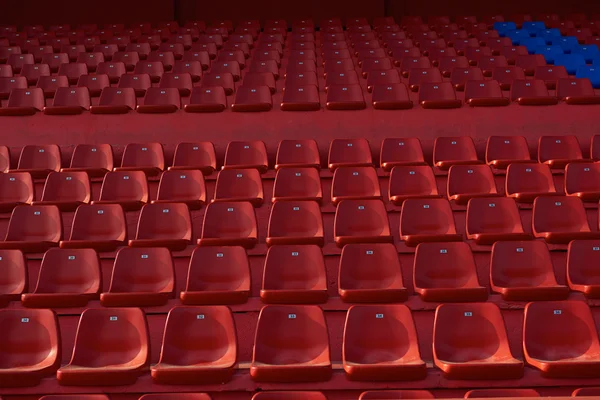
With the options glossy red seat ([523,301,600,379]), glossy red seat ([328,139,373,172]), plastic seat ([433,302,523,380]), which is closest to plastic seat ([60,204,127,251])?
glossy red seat ([328,139,373,172])

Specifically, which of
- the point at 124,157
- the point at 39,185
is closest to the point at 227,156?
the point at 124,157

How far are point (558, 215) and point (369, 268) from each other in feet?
2.73

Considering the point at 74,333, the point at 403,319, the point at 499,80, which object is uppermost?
the point at 499,80

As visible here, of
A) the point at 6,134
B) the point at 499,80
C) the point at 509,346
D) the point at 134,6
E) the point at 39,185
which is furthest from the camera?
the point at 134,6

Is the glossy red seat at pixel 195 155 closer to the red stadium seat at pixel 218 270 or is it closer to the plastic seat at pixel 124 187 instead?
the plastic seat at pixel 124 187

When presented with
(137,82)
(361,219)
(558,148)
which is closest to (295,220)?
(361,219)

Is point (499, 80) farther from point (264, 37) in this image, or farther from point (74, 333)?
point (74, 333)

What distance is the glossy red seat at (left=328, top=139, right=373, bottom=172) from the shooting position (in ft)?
11.3

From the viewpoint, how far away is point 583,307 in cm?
221

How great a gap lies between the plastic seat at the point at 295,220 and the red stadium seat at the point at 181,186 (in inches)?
16.9

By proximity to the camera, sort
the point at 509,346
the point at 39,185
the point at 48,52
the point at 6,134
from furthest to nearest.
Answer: the point at 48,52
the point at 6,134
the point at 39,185
the point at 509,346

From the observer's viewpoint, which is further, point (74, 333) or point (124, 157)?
point (124, 157)

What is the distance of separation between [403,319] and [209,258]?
72cm

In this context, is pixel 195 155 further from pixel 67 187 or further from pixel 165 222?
pixel 165 222
